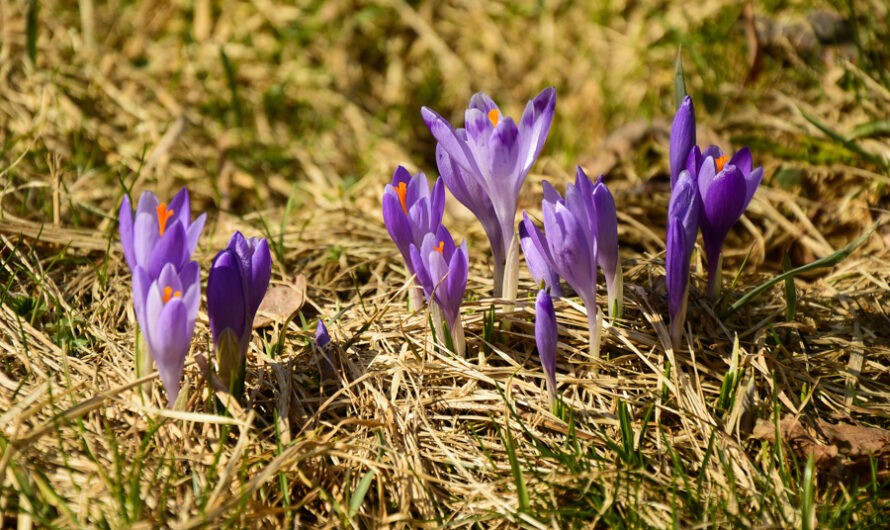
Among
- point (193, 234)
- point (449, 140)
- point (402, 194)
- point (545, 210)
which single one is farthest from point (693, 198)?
point (193, 234)

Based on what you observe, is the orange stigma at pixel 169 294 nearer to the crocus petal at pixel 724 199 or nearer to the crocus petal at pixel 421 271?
A: the crocus petal at pixel 421 271

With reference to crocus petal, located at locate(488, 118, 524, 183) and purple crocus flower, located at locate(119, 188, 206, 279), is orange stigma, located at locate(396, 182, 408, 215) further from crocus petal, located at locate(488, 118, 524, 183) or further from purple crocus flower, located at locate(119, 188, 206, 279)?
purple crocus flower, located at locate(119, 188, 206, 279)

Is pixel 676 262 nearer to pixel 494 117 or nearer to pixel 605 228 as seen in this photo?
pixel 605 228

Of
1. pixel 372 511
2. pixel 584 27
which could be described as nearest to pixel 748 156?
pixel 372 511

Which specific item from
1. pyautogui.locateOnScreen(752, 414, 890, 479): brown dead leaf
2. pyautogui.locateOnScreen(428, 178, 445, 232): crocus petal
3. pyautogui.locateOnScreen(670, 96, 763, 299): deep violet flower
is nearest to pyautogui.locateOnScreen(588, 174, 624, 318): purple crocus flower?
pyautogui.locateOnScreen(670, 96, 763, 299): deep violet flower

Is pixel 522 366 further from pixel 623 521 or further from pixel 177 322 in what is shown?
pixel 177 322
